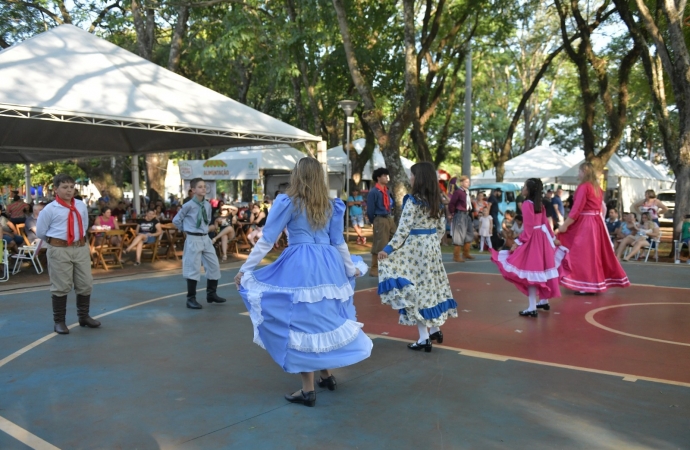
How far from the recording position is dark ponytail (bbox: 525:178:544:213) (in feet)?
26.5

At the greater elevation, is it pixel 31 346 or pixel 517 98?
pixel 517 98

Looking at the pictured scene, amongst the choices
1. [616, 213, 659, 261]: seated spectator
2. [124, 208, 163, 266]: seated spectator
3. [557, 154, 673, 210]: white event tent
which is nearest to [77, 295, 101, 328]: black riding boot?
[124, 208, 163, 266]: seated spectator

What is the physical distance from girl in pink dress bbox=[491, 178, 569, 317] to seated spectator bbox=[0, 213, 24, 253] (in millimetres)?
10087

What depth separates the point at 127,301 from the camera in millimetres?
9391

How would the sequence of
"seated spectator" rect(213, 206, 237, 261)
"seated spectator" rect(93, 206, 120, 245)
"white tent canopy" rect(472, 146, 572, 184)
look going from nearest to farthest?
1. "seated spectator" rect(93, 206, 120, 245)
2. "seated spectator" rect(213, 206, 237, 261)
3. "white tent canopy" rect(472, 146, 572, 184)

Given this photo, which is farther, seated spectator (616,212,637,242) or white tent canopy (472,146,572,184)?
white tent canopy (472,146,572,184)

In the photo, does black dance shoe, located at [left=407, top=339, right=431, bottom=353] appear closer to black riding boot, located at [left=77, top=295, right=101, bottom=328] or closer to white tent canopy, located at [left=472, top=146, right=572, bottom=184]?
black riding boot, located at [left=77, top=295, right=101, bottom=328]

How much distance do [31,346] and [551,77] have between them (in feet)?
122

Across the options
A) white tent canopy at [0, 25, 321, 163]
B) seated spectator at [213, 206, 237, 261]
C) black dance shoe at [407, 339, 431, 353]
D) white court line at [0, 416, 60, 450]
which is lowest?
white court line at [0, 416, 60, 450]

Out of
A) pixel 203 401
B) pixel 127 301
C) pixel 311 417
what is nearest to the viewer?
pixel 311 417

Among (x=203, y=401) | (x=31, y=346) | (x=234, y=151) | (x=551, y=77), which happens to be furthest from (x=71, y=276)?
(x=551, y=77)

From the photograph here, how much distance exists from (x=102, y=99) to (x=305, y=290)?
29.7 ft

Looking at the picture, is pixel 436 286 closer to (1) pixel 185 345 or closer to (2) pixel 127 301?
(1) pixel 185 345

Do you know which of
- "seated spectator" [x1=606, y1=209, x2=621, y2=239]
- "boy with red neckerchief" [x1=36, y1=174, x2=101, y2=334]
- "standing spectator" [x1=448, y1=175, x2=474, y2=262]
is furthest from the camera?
"seated spectator" [x1=606, y1=209, x2=621, y2=239]
